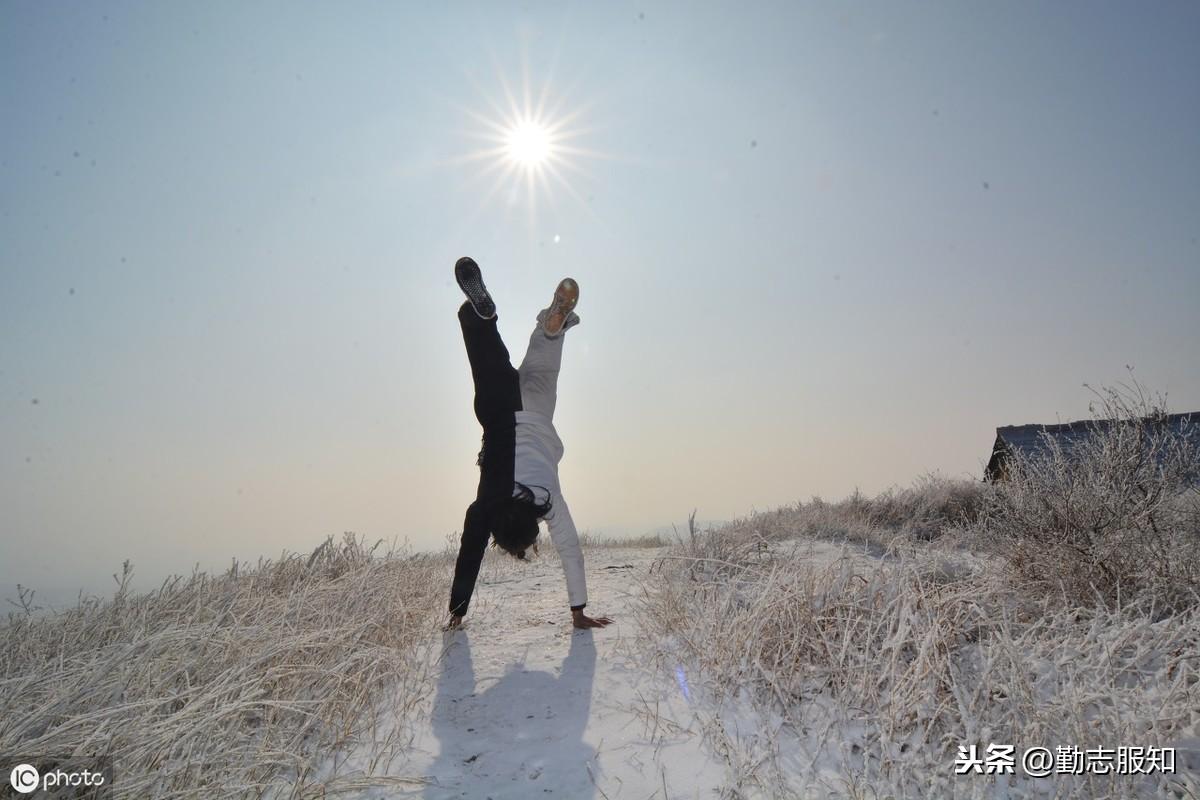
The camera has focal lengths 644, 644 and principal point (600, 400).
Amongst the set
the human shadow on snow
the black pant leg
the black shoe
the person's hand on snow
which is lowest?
the human shadow on snow

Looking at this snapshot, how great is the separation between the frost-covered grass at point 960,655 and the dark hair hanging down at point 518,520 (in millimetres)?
830

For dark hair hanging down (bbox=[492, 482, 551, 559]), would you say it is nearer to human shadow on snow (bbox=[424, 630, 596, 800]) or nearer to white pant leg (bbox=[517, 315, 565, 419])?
white pant leg (bbox=[517, 315, 565, 419])

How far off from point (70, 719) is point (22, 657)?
6.10 ft

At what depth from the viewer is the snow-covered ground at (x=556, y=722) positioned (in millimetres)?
2240

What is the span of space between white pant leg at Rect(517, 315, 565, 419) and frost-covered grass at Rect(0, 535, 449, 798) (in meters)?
1.47

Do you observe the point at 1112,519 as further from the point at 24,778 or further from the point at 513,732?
the point at 24,778

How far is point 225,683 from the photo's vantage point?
253 centimetres

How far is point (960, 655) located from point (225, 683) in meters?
3.02

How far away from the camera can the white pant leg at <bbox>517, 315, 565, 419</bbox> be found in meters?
4.16

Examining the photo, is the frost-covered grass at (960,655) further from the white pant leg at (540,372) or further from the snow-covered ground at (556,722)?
the white pant leg at (540,372)

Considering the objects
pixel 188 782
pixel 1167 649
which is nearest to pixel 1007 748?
pixel 1167 649

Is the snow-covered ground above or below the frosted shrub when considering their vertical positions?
below

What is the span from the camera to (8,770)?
1.89 meters

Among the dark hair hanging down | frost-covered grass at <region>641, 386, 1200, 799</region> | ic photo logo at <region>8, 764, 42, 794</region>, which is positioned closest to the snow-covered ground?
frost-covered grass at <region>641, 386, 1200, 799</region>
